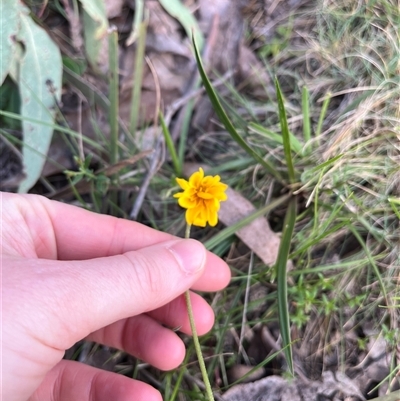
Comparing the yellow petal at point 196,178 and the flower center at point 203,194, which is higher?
the yellow petal at point 196,178

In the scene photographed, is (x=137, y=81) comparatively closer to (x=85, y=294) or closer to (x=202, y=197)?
(x=202, y=197)

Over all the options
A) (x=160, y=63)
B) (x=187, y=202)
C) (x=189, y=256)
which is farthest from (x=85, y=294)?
(x=160, y=63)

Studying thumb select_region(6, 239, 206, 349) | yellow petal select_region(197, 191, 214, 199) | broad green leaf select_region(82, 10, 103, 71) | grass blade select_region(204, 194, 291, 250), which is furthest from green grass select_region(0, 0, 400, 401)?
thumb select_region(6, 239, 206, 349)

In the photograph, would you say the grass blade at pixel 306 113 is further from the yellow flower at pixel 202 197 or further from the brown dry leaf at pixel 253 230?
the yellow flower at pixel 202 197

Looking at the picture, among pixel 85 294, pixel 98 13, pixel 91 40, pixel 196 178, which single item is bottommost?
pixel 85 294

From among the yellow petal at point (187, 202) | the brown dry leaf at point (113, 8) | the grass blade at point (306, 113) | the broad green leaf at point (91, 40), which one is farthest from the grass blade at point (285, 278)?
the brown dry leaf at point (113, 8)

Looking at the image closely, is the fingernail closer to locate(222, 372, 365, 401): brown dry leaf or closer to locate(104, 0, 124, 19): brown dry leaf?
locate(222, 372, 365, 401): brown dry leaf

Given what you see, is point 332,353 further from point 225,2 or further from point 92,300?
point 225,2

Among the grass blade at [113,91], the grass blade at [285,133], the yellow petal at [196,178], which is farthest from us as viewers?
the grass blade at [113,91]

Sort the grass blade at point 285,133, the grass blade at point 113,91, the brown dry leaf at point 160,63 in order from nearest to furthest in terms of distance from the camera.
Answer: the grass blade at point 285,133 < the grass blade at point 113,91 < the brown dry leaf at point 160,63
